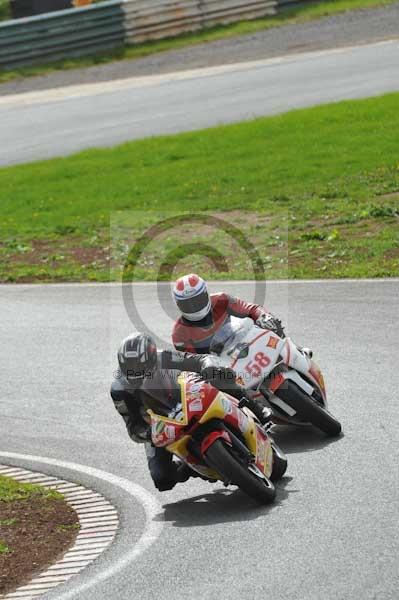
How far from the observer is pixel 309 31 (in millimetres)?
33719

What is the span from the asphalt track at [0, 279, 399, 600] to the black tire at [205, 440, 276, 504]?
0.18m

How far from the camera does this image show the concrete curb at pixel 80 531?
8.57m

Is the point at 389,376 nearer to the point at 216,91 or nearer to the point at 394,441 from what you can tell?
the point at 394,441

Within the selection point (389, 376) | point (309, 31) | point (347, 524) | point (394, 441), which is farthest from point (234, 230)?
point (309, 31)

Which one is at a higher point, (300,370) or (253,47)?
(300,370)

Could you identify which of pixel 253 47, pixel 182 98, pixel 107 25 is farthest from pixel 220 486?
pixel 107 25

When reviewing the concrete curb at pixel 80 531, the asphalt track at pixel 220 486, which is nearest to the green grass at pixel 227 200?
the asphalt track at pixel 220 486

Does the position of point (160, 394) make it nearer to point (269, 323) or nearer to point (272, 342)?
point (272, 342)

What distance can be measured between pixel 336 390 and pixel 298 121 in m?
14.4

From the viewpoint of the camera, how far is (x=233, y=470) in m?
9.19

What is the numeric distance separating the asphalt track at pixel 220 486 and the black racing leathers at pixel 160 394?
0.35 meters

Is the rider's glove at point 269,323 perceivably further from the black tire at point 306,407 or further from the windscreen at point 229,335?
the black tire at point 306,407

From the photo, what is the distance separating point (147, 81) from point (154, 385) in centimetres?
2332

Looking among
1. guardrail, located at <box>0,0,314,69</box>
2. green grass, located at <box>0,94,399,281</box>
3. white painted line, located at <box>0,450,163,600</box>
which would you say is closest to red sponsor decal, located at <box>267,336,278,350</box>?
white painted line, located at <box>0,450,163,600</box>
